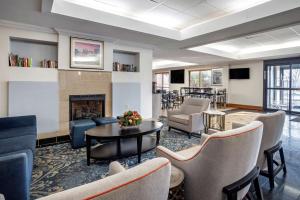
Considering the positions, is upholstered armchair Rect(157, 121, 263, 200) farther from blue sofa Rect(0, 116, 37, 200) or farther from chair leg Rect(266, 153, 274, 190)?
blue sofa Rect(0, 116, 37, 200)

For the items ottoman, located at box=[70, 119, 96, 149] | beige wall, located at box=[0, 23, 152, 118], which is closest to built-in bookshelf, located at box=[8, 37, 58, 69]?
beige wall, located at box=[0, 23, 152, 118]

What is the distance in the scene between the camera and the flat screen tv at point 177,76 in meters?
13.3

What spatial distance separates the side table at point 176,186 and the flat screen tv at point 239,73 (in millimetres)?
9362

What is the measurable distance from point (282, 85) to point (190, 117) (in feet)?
21.7

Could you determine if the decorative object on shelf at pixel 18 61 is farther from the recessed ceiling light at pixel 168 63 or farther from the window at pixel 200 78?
the window at pixel 200 78

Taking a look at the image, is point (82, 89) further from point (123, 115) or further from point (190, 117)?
point (190, 117)

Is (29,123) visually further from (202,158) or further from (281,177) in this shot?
(281,177)

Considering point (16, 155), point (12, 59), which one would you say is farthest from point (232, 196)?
point (12, 59)

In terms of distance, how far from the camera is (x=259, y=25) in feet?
12.9

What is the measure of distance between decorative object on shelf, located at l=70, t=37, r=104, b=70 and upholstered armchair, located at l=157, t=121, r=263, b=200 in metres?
4.01

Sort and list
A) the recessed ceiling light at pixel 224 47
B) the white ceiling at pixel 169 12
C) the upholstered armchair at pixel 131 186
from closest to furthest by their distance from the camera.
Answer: the upholstered armchair at pixel 131 186
the white ceiling at pixel 169 12
the recessed ceiling light at pixel 224 47

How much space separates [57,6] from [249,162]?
3.73 m

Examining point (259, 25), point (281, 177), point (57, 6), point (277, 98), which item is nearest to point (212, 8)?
point (259, 25)

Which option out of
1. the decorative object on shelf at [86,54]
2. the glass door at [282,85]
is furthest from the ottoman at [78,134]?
the glass door at [282,85]
